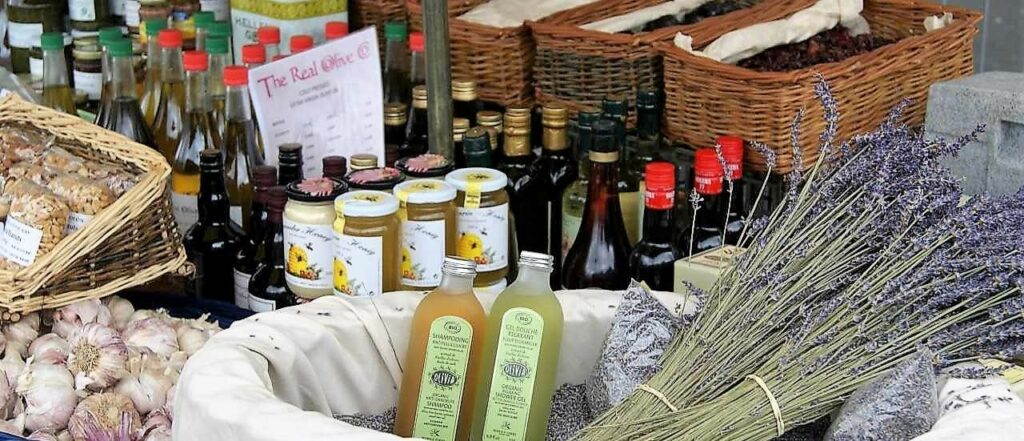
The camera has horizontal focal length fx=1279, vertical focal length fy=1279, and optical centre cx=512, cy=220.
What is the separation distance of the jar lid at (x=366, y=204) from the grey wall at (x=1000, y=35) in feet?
5.82

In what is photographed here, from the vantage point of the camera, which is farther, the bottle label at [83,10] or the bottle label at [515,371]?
the bottle label at [83,10]

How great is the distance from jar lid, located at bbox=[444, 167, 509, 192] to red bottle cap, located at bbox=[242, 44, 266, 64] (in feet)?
1.72

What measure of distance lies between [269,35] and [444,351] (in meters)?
0.95

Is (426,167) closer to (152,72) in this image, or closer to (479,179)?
(479,179)

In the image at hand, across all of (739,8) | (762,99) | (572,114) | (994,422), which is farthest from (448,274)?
(739,8)

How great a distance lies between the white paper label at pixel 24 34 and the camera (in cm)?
250

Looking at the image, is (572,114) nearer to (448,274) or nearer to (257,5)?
(257,5)

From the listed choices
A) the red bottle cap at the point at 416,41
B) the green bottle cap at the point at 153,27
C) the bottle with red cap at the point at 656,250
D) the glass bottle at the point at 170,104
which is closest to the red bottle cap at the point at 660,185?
the bottle with red cap at the point at 656,250

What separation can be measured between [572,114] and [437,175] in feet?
1.39

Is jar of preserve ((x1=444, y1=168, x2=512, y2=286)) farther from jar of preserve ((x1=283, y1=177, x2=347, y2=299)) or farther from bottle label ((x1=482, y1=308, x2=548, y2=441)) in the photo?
bottle label ((x1=482, y1=308, x2=548, y2=441))

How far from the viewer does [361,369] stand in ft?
4.20

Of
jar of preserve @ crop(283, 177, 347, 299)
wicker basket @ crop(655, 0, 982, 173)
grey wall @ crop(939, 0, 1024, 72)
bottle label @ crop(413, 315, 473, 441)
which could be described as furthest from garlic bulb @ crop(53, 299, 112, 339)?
grey wall @ crop(939, 0, 1024, 72)

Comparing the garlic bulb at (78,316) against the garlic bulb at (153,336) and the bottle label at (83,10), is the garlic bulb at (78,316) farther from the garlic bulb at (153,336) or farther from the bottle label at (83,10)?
the bottle label at (83,10)

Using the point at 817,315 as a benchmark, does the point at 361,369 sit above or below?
below
